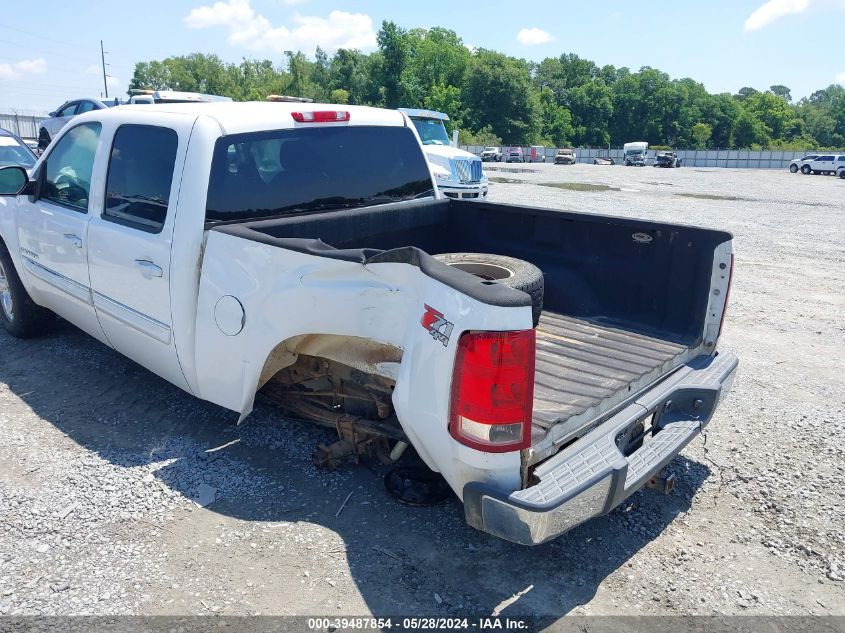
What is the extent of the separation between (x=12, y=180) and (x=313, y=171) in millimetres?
2472

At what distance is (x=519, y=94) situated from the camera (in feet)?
252

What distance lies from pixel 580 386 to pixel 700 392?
699 millimetres

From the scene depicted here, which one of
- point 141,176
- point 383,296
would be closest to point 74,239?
point 141,176

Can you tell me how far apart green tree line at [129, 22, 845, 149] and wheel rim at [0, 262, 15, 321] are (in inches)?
2236

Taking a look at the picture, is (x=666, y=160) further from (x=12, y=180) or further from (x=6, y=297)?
(x=12, y=180)

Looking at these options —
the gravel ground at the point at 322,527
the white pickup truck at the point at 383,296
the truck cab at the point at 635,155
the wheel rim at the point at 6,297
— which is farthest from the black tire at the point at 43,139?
the truck cab at the point at 635,155

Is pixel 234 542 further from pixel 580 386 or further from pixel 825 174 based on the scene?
pixel 825 174

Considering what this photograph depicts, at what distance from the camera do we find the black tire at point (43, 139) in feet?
60.0

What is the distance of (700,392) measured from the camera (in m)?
3.40

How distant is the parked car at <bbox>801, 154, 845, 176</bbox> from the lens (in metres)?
45.1

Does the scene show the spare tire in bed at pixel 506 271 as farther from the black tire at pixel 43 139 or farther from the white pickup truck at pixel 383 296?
the black tire at pixel 43 139

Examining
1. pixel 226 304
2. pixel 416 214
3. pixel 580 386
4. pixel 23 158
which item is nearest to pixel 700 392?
pixel 580 386

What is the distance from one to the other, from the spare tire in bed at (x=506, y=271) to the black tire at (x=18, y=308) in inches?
149

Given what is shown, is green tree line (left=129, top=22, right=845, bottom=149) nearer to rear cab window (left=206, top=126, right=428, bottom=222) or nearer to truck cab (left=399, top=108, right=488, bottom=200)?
truck cab (left=399, top=108, right=488, bottom=200)
